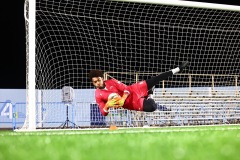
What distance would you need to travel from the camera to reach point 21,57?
21.6m

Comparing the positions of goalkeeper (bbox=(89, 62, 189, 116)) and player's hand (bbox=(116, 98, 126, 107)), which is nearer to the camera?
goalkeeper (bbox=(89, 62, 189, 116))

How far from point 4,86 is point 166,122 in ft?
35.1

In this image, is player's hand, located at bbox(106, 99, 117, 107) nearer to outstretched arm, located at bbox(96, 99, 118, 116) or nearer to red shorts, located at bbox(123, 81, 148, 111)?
outstretched arm, located at bbox(96, 99, 118, 116)

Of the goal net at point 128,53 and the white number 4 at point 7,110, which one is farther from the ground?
the goal net at point 128,53


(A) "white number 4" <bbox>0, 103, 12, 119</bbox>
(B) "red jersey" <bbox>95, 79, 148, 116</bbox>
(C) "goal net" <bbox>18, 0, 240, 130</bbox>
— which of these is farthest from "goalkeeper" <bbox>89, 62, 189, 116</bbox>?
(A) "white number 4" <bbox>0, 103, 12, 119</bbox>

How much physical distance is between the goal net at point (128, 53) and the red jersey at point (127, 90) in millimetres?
1446

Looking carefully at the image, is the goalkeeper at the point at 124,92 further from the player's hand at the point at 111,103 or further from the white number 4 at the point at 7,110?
the white number 4 at the point at 7,110

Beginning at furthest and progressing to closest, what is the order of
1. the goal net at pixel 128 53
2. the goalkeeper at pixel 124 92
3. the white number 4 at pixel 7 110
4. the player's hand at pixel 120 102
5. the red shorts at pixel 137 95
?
the white number 4 at pixel 7 110
the goal net at pixel 128 53
the red shorts at pixel 137 95
the player's hand at pixel 120 102
the goalkeeper at pixel 124 92

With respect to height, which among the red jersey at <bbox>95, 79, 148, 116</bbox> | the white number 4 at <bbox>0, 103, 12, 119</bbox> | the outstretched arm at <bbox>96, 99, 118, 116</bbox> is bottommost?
the white number 4 at <bbox>0, 103, 12, 119</bbox>

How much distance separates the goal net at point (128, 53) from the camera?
34.9 feet

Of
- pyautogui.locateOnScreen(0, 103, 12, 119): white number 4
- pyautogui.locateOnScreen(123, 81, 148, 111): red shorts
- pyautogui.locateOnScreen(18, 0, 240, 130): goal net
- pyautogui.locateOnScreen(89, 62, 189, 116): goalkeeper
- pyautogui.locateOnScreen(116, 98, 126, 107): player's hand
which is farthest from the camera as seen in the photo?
pyautogui.locateOnScreen(0, 103, 12, 119): white number 4

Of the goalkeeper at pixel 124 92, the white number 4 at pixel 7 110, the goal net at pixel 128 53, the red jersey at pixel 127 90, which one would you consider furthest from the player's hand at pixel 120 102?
the white number 4 at pixel 7 110

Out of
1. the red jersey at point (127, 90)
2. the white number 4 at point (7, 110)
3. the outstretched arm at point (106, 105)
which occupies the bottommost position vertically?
the white number 4 at point (7, 110)

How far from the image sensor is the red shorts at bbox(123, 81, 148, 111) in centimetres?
885
